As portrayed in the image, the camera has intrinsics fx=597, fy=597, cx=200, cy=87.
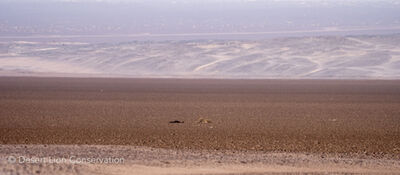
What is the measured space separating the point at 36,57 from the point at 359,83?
83.1 feet

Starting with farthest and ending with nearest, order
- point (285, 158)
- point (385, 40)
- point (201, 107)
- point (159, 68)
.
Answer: point (385, 40), point (159, 68), point (201, 107), point (285, 158)

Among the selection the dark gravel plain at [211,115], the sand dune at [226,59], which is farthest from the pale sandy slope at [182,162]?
the sand dune at [226,59]

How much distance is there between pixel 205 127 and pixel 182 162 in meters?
5.63

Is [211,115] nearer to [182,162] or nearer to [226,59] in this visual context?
[182,162]

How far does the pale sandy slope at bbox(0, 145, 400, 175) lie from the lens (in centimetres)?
760

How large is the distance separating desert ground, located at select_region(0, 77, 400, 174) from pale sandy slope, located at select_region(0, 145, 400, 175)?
16 mm

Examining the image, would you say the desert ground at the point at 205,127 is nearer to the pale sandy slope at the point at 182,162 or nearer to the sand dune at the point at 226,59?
the pale sandy slope at the point at 182,162

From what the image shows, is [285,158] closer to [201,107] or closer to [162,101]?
[201,107]

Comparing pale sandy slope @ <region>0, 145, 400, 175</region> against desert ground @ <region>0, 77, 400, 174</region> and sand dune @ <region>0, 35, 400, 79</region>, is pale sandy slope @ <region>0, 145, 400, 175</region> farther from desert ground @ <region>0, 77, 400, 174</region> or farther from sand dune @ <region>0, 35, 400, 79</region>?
sand dune @ <region>0, 35, 400, 79</region>

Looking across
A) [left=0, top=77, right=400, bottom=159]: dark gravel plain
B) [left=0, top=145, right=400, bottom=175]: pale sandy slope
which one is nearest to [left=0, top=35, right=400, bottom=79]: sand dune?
[left=0, top=77, right=400, bottom=159]: dark gravel plain

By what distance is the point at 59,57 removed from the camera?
146 feet

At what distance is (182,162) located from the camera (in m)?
9.06

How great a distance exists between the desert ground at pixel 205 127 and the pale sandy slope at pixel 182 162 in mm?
16

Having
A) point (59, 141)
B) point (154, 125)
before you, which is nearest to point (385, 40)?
point (154, 125)
